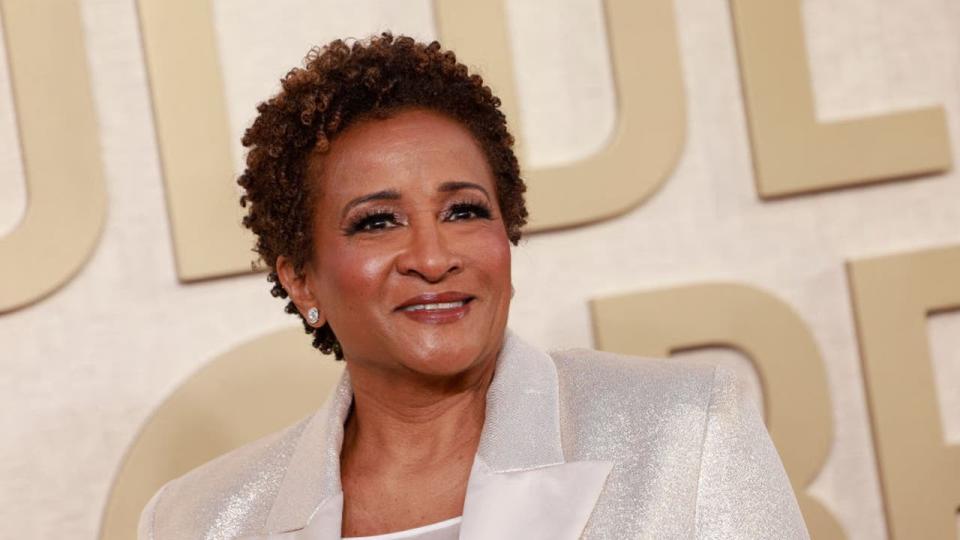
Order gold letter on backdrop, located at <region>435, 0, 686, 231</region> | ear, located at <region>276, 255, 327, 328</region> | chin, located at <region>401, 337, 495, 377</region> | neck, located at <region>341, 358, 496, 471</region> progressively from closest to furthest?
chin, located at <region>401, 337, 495, 377</region>
neck, located at <region>341, 358, 496, 471</region>
ear, located at <region>276, 255, 327, 328</region>
gold letter on backdrop, located at <region>435, 0, 686, 231</region>

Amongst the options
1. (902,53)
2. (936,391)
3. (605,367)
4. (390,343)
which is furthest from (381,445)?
(902,53)

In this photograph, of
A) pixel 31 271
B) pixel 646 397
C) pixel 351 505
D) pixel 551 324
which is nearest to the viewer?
pixel 646 397

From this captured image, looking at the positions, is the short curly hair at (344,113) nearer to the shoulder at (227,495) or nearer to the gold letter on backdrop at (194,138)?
the shoulder at (227,495)

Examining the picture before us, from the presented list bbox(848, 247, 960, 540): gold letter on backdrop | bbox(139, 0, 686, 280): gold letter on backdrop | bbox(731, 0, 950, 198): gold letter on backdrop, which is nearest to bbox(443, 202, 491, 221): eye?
bbox(139, 0, 686, 280): gold letter on backdrop

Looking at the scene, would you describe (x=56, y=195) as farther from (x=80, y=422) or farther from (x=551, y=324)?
(x=551, y=324)

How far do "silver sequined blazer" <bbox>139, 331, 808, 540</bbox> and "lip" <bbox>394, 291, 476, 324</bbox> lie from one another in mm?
159

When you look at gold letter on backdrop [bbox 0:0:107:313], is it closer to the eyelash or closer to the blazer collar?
the blazer collar

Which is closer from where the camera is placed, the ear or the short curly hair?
the short curly hair

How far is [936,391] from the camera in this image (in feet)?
10.1

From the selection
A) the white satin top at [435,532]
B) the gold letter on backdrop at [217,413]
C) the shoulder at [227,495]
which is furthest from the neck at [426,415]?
the gold letter on backdrop at [217,413]

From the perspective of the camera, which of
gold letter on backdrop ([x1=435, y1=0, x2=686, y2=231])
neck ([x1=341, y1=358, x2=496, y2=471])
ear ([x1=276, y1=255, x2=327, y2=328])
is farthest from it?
gold letter on backdrop ([x1=435, y1=0, x2=686, y2=231])

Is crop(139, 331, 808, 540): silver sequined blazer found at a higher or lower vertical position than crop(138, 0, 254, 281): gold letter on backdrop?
lower

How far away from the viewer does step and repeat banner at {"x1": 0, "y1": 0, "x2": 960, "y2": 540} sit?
2.86 metres

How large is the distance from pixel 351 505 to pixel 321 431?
0.48 ft
